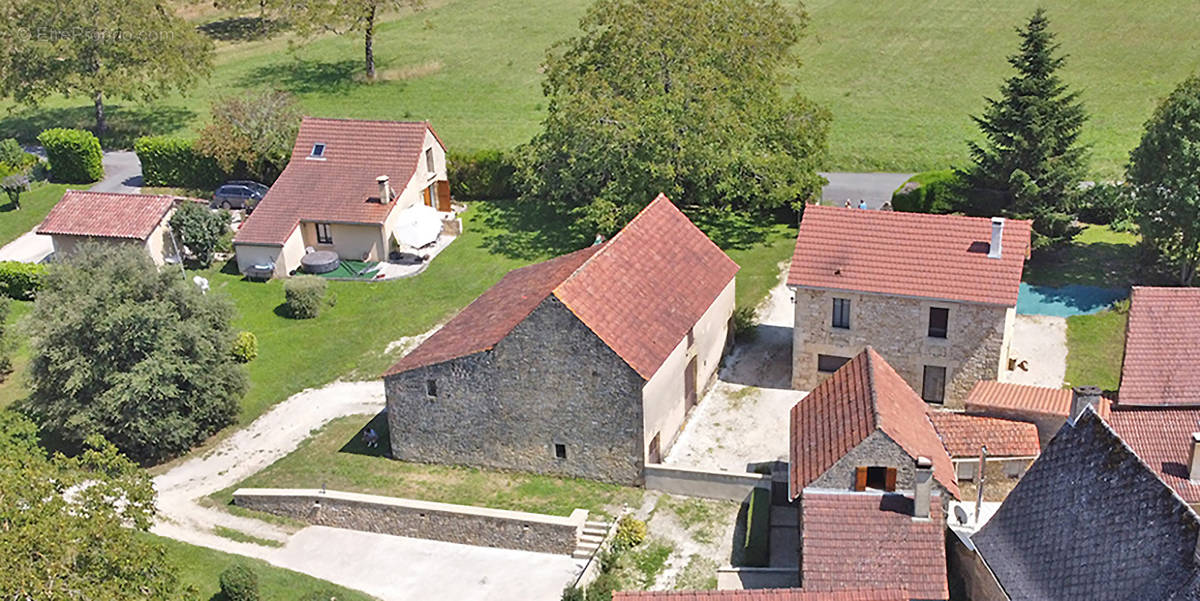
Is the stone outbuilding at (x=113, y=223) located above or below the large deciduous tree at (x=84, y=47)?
below

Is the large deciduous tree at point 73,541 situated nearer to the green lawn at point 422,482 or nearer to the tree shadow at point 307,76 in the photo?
the green lawn at point 422,482

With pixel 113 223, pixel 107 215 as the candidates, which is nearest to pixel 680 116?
pixel 113 223

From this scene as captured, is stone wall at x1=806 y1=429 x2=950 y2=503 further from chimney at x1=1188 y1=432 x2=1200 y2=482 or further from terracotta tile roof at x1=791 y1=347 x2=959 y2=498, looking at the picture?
chimney at x1=1188 y1=432 x2=1200 y2=482

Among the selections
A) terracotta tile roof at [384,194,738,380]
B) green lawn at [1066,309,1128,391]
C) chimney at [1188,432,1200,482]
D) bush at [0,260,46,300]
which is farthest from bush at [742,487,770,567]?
bush at [0,260,46,300]

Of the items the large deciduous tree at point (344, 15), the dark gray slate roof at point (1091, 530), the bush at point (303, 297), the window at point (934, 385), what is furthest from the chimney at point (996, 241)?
the large deciduous tree at point (344, 15)

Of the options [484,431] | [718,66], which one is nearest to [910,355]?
[484,431]

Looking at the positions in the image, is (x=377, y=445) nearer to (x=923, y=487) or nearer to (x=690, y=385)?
(x=690, y=385)
